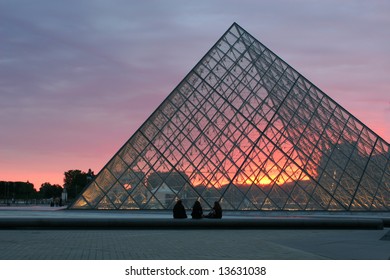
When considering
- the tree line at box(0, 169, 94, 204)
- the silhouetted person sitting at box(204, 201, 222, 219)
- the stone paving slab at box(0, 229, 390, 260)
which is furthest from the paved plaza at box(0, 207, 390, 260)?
the tree line at box(0, 169, 94, 204)

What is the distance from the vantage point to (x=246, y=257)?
9773 millimetres

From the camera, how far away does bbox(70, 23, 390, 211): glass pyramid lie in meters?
27.9

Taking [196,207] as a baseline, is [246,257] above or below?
below

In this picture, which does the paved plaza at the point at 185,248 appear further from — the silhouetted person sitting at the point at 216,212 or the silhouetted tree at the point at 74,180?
the silhouetted tree at the point at 74,180

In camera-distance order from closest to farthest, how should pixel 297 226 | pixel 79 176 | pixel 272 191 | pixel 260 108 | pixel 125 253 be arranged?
pixel 125 253, pixel 297 226, pixel 272 191, pixel 260 108, pixel 79 176

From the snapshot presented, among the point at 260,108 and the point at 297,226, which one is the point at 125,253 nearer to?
the point at 297,226

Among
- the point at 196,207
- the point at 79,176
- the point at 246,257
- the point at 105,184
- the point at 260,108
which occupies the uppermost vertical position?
the point at 79,176

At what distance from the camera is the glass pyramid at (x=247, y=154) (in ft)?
91.5

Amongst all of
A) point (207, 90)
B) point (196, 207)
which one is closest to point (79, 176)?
point (207, 90)

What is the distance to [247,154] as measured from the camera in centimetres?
2906

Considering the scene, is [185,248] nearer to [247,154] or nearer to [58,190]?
[247,154]

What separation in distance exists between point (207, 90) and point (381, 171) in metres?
9.65

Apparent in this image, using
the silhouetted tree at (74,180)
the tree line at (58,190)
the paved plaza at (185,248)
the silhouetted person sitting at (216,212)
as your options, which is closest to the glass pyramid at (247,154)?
the silhouetted person sitting at (216,212)

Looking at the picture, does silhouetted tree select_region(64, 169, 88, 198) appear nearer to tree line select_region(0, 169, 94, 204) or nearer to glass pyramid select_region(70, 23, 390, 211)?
tree line select_region(0, 169, 94, 204)
